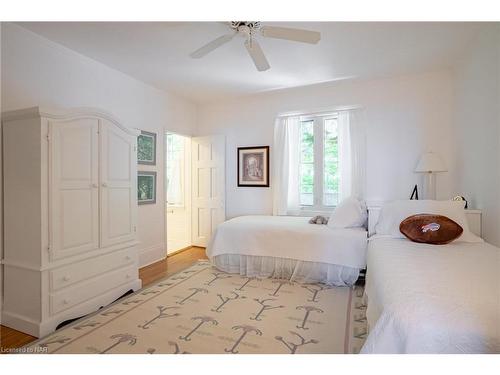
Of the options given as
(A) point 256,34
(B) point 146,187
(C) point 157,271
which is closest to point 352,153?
(A) point 256,34

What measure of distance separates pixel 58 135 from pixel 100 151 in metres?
0.38

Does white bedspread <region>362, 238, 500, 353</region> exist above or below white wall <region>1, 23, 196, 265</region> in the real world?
below

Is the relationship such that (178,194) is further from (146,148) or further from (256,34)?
(256,34)

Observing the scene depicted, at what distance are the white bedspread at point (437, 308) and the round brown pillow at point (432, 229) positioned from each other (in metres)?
0.52

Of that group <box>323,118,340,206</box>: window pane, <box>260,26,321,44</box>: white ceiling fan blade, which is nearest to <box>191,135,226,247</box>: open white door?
<box>323,118,340,206</box>: window pane

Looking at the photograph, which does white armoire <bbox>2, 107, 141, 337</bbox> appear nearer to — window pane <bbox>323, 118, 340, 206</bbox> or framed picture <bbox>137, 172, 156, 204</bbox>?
framed picture <bbox>137, 172, 156, 204</bbox>

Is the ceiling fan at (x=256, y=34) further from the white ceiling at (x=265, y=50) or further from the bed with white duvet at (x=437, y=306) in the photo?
the bed with white duvet at (x=437, y=306)

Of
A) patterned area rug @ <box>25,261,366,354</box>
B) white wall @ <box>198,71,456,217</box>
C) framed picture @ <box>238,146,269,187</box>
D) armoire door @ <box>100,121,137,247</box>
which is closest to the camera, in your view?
patterned area rug @ <box>25,261,366,354</box>

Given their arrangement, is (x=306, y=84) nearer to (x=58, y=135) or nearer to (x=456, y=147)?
(x=456, y=147)

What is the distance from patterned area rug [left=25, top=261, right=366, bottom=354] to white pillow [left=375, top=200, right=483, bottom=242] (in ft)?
2.37

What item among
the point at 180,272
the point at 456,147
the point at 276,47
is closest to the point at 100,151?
the point at 180,272

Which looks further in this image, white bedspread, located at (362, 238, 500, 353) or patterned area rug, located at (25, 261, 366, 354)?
patterned area rug, located at (25, 261, 366, 354)

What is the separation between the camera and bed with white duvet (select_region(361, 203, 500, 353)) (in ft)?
3.26

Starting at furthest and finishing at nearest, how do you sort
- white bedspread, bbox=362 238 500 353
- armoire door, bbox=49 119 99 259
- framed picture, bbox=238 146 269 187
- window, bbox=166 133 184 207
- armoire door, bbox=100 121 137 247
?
window, bbox=166 133 184 207 < framed picture, bbox=238 146 269 187 < armoire door, bbox=100 121 137 247 < armoire door, bbox=49 119 99 259 < white bedspread, bbox=362 238 500 353
